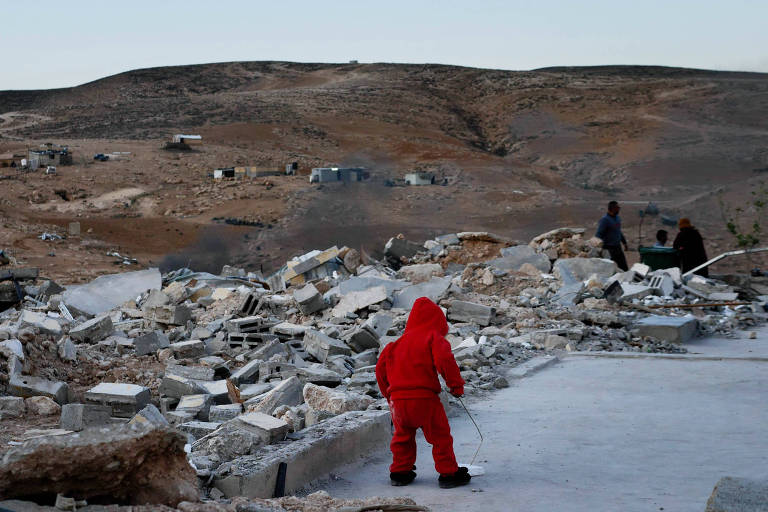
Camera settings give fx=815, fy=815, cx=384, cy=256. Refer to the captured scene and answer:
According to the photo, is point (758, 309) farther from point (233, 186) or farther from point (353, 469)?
point (233, 186)

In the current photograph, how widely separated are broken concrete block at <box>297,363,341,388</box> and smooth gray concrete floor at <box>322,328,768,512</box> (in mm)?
1520

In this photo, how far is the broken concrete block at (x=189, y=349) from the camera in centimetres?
1005

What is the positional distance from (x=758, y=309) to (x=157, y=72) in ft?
261

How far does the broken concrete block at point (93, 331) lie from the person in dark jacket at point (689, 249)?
9.72 metres

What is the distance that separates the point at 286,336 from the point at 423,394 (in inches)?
243

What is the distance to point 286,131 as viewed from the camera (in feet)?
171

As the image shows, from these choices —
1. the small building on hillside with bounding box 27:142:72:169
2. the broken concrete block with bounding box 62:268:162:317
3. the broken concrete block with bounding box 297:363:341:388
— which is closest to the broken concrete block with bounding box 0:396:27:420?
the broken concrete block with bounding box 297:363:341:388

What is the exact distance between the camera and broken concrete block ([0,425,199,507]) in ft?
10.9

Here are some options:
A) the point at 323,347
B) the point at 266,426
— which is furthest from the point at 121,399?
the point at 323,347

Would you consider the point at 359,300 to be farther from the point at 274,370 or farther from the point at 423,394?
the point at 423,394

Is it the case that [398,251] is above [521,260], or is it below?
below

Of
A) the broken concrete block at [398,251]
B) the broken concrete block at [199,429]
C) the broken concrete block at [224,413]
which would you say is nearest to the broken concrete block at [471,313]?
the broken concrete block at [224,413]

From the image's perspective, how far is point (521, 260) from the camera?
51.1 ft

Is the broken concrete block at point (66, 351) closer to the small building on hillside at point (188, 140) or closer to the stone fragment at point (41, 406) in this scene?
the stone fragment at point (41, 406)
